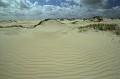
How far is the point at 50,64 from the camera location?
4.93m

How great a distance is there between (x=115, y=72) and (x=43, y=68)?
237 centimetres

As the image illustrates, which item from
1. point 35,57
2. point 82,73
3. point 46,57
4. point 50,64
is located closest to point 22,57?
point 35,57

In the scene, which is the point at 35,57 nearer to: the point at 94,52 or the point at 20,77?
the point at 20,77

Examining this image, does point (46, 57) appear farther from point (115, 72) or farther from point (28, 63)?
point (115, 72)

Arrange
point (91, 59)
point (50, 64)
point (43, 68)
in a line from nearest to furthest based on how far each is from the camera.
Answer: point (43, 68)
point (50, 64)
point (91, 59)

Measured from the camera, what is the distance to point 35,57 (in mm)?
5676

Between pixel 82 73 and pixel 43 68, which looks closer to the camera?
pixel 82 73

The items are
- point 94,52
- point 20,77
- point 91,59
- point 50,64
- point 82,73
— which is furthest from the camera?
point 94,52

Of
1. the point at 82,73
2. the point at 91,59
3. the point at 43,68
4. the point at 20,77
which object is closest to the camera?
the point at 20,77

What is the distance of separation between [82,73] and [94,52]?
8.34 ft

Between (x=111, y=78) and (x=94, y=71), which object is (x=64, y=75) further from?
(x=111, y=78)

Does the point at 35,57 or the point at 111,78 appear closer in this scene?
the point at 111,78

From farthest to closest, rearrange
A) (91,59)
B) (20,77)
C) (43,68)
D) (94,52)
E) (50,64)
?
(94,52) < (91,59) < (50,64) < (43,68) < (20,77)

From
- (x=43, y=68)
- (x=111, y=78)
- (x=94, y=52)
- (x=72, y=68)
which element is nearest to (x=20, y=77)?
(x=43, y=68)
